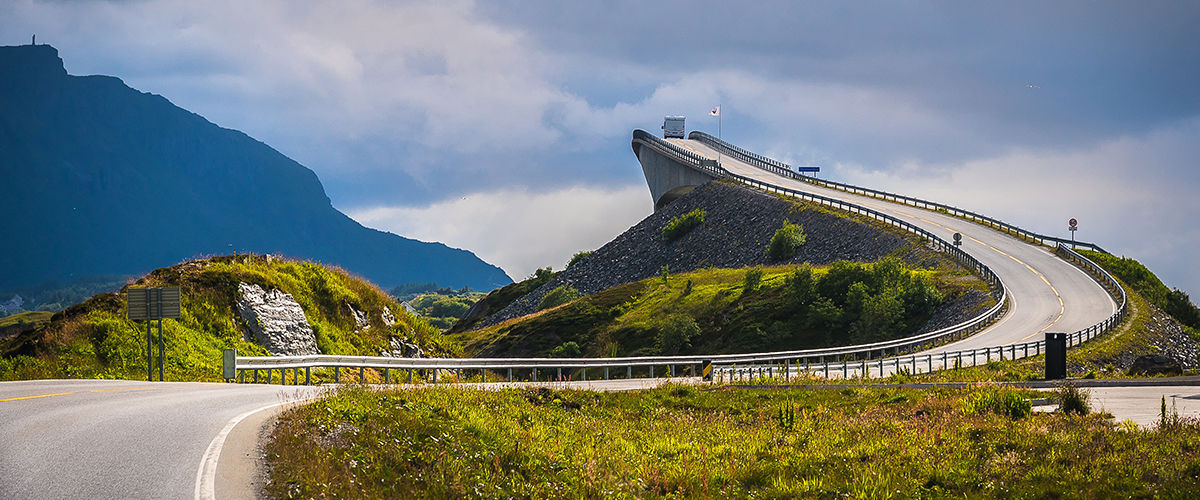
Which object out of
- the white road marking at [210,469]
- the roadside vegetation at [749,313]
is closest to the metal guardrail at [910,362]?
the roadside vegetation at [749,313]

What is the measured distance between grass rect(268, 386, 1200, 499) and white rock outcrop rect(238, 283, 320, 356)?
15523mm

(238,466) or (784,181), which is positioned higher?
(784,181)

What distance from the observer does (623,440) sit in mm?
13875

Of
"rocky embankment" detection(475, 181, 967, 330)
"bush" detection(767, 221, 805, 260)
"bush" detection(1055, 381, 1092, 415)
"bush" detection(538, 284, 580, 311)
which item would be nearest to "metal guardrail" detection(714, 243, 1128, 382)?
"bush" detection(1055, 381, 1092, 415)

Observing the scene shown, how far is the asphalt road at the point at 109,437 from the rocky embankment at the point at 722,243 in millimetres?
Result: 66788

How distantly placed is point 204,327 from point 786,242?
2843 inches

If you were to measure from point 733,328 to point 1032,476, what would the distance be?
5931cm

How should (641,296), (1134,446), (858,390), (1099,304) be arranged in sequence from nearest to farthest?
(1134,446) → (858,390) → (1099,304) → (641,296)

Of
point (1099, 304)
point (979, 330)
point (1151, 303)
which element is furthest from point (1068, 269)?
point (979, 330)

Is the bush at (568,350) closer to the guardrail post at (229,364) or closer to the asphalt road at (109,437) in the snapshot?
the guardrail post at (229,364)

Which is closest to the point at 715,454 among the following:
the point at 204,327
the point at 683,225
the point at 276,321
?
the point at 204,327

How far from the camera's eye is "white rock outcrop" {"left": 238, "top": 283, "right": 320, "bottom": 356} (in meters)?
29.7

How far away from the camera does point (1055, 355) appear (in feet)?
77.1

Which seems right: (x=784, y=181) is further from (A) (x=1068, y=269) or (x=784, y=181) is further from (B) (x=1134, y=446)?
(B) (x=1134, y=446)
